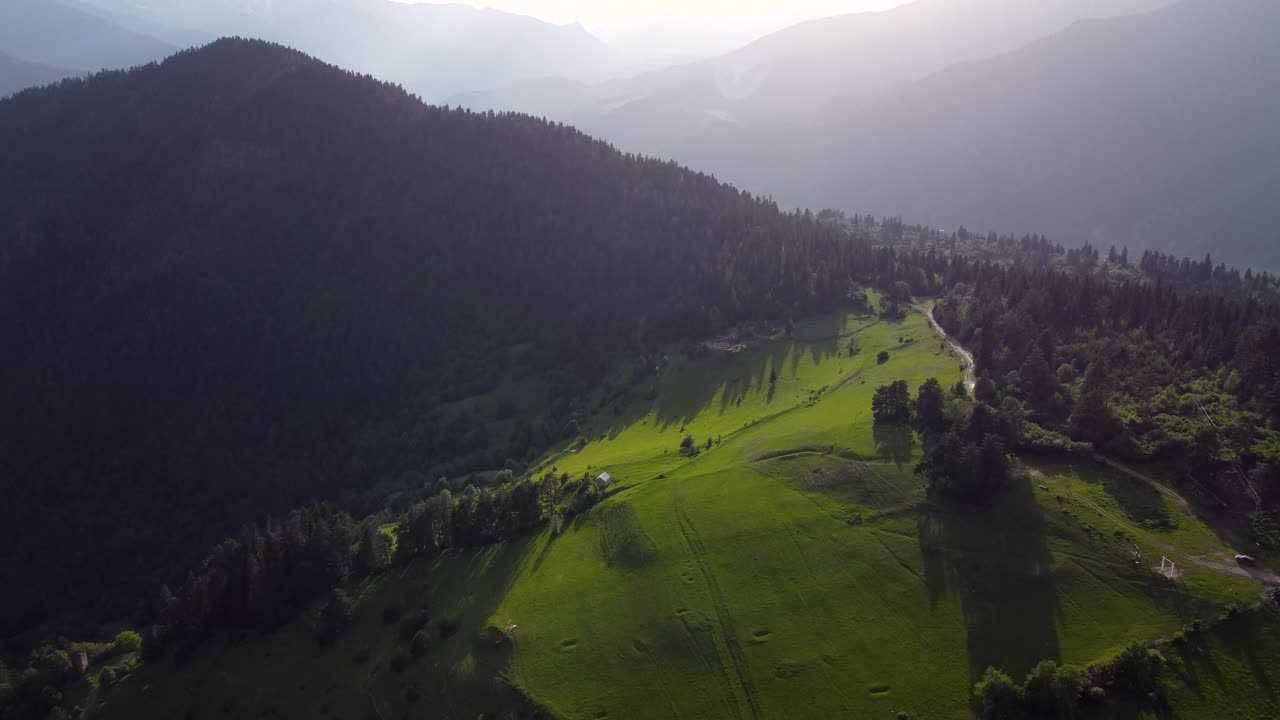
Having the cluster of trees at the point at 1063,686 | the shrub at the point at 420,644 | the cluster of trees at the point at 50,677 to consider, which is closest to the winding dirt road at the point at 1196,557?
the cluster of trees at the point at 1063,686

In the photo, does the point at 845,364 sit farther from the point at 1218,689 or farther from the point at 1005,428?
the point at 1218,689

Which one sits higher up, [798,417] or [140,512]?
[798,417]

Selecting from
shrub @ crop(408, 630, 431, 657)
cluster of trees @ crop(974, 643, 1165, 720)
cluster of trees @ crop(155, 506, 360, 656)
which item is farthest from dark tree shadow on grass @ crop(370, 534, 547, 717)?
cluster of trees @ crop(974, 643, 1165, 720)

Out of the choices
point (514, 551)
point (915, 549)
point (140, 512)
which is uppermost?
point (915, 549)

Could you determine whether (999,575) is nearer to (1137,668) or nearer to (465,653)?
(1137,668)

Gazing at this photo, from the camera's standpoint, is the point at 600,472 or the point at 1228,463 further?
the point at 600,472

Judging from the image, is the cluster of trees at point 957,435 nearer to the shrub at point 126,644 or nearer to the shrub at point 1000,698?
the shrub at point 1000,698

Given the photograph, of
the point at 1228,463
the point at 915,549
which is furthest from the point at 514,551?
the point at 1228,463
